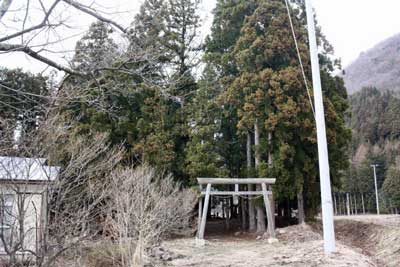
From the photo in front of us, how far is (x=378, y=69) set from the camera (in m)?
54.8

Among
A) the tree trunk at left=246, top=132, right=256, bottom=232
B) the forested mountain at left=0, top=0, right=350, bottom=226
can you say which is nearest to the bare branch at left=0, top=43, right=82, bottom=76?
the forested mountain at left=0, top=0, right=350, bottom=226

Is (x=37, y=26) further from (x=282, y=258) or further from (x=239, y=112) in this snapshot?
(x=239, y=112)

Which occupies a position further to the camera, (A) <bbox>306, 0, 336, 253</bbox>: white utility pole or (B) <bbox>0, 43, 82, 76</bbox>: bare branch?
(A) <bbox>306, 0, 336, 253</bbox>: white utility pole

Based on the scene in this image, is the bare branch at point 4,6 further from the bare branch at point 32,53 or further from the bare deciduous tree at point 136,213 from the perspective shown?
the bare deciduous tree at point 136,213

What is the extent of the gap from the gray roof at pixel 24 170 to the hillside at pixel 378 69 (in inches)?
1940

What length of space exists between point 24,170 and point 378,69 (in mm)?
58384

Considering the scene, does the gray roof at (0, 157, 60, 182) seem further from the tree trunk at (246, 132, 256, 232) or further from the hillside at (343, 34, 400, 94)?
the hillside at (343, 34, 400, 94)

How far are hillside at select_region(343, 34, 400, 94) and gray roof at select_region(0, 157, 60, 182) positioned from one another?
49283 millimetres

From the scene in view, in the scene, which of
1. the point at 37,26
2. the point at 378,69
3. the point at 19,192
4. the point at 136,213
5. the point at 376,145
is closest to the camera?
the point at 37,26

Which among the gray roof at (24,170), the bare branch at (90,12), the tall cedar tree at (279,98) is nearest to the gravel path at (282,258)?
the tall cedar tree at (279,98)

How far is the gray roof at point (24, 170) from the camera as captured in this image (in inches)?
180

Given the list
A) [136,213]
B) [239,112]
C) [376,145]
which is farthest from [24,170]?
[376,145]

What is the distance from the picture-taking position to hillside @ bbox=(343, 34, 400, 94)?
50250 millimetres

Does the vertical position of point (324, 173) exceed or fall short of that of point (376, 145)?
it falls short
